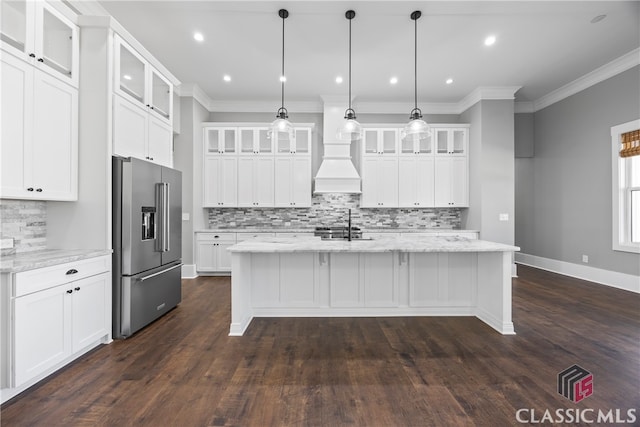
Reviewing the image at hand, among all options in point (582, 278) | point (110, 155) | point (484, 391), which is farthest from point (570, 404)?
point (582, 278)

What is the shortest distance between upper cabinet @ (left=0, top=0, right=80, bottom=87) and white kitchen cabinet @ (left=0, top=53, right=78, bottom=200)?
7 centimetres

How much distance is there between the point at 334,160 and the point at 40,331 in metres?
4.64

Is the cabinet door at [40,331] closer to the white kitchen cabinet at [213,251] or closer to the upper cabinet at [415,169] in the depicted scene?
the white kitchen cabinet at [213,251]

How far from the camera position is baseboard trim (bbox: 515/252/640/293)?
172 inches

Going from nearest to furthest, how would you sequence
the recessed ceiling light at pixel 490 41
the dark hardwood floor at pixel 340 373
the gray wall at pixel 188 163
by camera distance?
the dark hardwood floor at pixel 340 373
the recessed ceiling light at pixel 490 41
the gray wall at pixel 188 163

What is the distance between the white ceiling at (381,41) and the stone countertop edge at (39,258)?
259 centimetres

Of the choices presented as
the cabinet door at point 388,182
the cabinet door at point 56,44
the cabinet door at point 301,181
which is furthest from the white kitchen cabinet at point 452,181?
the cabinet door at point 56,44

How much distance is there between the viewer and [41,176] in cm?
233

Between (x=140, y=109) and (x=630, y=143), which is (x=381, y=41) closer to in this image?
(x=140, y=109)

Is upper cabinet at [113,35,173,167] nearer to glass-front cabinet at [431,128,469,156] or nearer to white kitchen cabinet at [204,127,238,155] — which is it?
white kitchen cabinet at [204,127,238,155]

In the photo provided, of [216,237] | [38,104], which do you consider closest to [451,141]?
[216,237]

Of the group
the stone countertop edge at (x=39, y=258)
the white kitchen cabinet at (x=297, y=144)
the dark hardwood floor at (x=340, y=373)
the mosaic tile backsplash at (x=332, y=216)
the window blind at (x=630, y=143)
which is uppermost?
the white kitchen cabinet at (x=297, y=144)

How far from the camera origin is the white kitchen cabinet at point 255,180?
572 centimetres

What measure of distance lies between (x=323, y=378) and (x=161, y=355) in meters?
1.37
